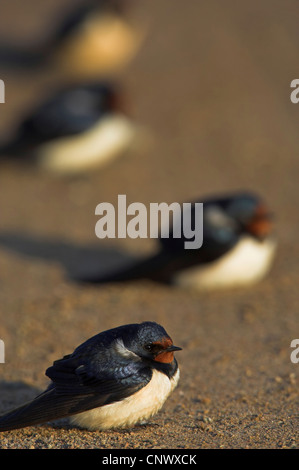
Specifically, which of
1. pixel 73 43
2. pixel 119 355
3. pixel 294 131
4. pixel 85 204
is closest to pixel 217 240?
pixel 85 204

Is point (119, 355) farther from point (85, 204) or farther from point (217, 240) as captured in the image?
point (85, 204)

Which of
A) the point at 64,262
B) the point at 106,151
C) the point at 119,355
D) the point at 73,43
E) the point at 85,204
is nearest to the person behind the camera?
the point at 119,355

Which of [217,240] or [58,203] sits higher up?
[58,203]

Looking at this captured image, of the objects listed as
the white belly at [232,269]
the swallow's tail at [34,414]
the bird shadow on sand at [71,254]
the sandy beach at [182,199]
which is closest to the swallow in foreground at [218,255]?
the white belly at [232,269]

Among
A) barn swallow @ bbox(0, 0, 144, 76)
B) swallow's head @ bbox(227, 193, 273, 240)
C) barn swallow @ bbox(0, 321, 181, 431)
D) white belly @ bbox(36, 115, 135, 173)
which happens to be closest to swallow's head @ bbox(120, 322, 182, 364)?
barn swallow @ bbox(0, 321, 181, 431)

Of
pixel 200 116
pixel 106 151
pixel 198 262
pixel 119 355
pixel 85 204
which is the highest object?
pixel 200 116

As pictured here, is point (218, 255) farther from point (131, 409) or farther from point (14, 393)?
point (131, 409)

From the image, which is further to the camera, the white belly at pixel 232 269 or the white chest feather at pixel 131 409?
the white belly at pixel 232 269

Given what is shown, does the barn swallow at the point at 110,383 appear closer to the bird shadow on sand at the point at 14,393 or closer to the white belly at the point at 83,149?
the bird shadow on sand at the point at 14,393

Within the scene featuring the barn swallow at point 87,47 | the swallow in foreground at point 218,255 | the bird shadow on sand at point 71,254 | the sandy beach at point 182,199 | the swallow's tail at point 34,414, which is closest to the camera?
the swallow's tail at point 34,414
